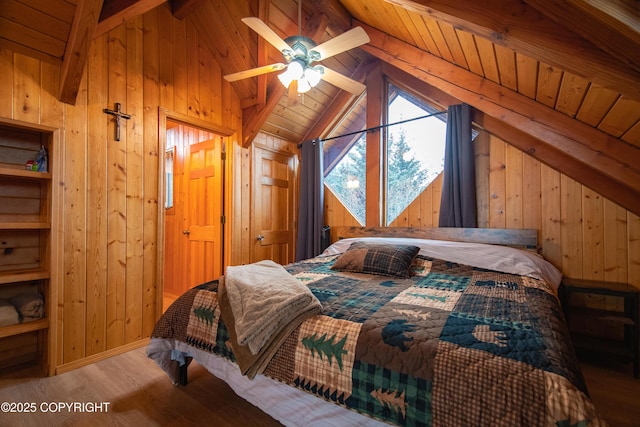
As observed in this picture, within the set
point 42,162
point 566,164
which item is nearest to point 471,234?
point 566,164

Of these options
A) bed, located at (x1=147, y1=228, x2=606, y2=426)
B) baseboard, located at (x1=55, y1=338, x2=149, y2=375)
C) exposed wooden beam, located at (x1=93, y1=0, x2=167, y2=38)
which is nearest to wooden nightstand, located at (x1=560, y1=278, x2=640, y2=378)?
bed, located at (x1=147, y1=228, x2=606, y2=426)

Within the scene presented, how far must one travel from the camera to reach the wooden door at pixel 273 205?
3.51 m

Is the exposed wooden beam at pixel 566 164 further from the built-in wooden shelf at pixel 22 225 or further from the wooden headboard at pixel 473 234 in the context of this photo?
the built-in wooden shelf at pixel 22 225

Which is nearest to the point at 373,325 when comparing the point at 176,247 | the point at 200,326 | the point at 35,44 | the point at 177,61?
the point at 200,326

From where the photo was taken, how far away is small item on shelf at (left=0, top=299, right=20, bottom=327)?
177 cm

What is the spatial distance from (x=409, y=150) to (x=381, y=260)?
5.26 ft

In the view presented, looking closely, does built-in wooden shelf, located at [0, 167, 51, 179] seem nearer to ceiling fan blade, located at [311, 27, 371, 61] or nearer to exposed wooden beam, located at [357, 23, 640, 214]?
ceiling fan blade, located at [311, 27, 371, 61]

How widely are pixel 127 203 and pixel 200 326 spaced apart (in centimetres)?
145

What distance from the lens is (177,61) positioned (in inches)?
106

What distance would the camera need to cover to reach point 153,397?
5.56ft

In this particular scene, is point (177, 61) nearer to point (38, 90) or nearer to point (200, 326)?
point (38, 90)

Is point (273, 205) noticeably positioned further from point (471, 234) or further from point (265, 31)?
point (471, 234)

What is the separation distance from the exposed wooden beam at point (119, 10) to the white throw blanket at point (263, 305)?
74.1 inches

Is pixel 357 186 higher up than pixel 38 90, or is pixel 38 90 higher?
pixel 38 90
